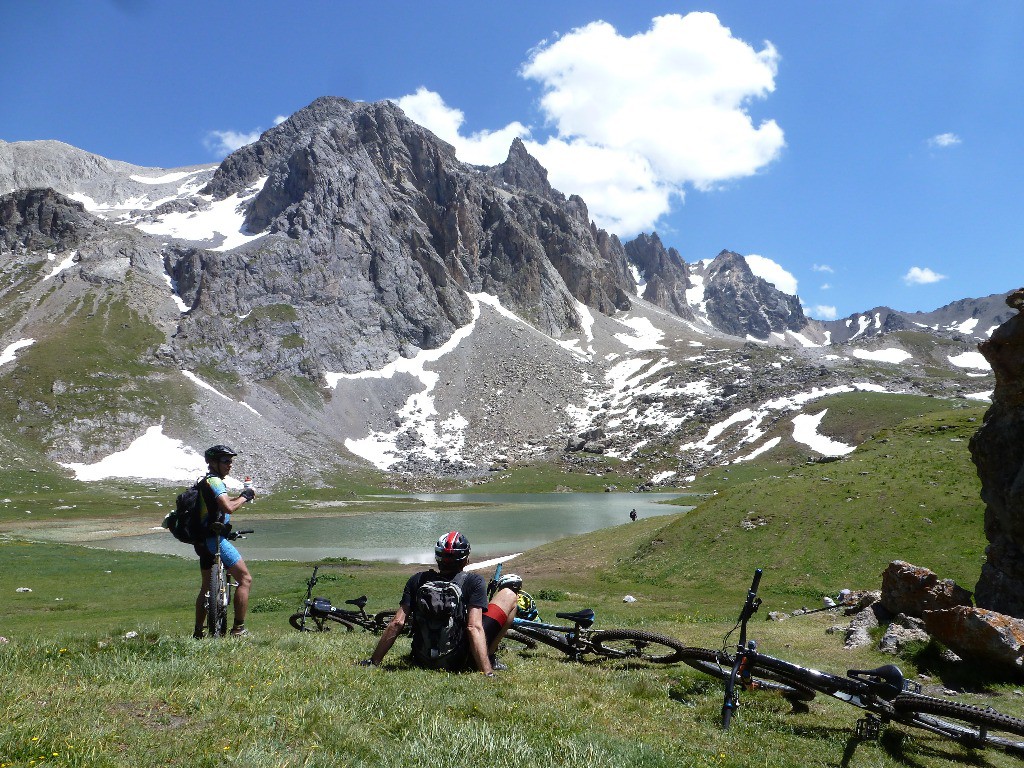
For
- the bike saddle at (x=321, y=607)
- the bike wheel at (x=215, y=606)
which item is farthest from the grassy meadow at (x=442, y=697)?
the bike saddle at (x=321, y=607)

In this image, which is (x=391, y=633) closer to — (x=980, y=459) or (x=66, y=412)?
(x=980, y=459)

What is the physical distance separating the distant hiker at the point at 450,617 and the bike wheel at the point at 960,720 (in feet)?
18.4

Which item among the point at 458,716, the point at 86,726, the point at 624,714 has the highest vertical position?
the point at 86,726

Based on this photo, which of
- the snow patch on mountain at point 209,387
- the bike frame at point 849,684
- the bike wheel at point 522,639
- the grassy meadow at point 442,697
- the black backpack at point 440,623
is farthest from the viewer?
the snow patch on mountain at point 209,387

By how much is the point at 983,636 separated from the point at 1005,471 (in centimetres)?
801

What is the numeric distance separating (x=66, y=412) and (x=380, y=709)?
17978cm

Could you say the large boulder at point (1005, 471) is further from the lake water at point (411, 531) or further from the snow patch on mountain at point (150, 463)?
the snow patch on mountain at point (150, 463)

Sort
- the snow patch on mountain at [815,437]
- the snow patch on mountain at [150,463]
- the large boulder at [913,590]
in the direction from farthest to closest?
the snow patch on mountain at [815,437] < the snow patch on mountain at [150,463] < the large boulder at [913,590]

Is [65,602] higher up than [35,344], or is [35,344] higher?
[35,344]

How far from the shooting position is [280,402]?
187000 mm

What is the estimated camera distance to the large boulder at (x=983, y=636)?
11727mm

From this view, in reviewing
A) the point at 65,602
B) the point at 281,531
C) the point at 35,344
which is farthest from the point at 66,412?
the point at 65,602

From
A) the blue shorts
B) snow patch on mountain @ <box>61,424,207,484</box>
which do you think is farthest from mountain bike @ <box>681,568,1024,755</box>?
snow patch on mountain @ <box>61,424,207,484</box>

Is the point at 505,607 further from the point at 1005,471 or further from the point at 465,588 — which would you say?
the point at 1005,471
